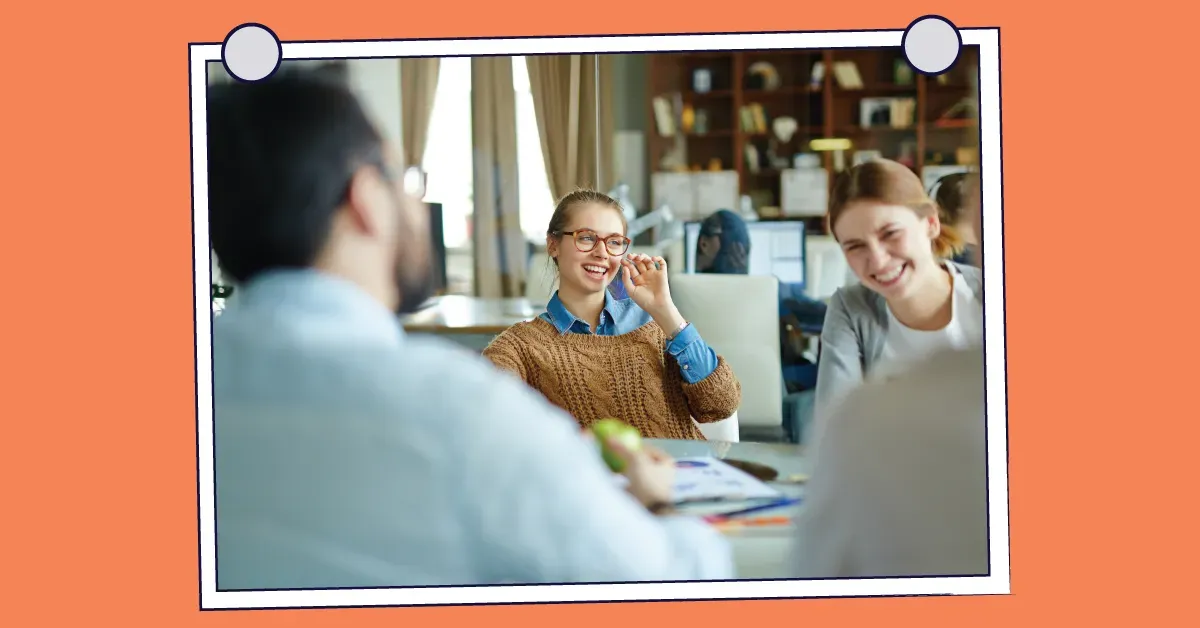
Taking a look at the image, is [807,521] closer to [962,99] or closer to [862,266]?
[862,266]

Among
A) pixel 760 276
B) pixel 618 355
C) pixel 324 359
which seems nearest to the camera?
pixel 324 359

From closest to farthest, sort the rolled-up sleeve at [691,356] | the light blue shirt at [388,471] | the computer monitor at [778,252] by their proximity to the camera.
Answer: the light blue shirt at [388,471] < the rolled-up sleeve at [691,356] < the computer monitor at [778,252]

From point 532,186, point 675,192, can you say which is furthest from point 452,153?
point 675,192

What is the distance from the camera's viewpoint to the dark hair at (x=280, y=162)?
6.10 feet

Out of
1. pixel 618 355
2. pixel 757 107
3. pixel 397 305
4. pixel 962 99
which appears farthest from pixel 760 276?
pixel 757 107

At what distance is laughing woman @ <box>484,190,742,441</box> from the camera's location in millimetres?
2375

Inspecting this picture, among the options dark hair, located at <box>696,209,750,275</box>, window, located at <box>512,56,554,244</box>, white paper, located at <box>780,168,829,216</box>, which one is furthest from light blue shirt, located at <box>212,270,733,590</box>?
white paper, located at <box>780,168,829,216</box>

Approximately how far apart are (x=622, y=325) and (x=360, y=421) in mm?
791

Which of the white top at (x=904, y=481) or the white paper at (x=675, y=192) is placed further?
the white paper at (x=675, y=192)

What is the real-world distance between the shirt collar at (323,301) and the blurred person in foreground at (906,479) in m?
0.79

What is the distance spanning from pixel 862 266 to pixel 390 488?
976mm

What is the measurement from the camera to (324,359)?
1752mm

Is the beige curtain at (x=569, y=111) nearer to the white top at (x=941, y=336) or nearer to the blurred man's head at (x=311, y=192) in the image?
the blurred man's head at (x=311, y=192)

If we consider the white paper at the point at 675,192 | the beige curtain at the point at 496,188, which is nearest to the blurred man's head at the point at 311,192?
the beige curtain at the point at 496,188
